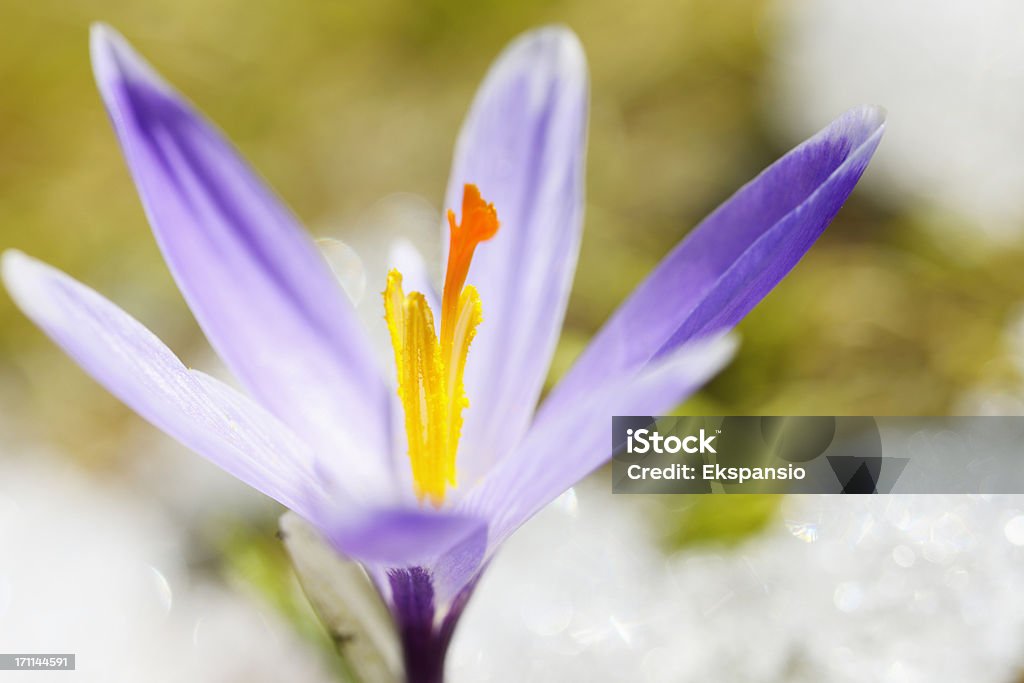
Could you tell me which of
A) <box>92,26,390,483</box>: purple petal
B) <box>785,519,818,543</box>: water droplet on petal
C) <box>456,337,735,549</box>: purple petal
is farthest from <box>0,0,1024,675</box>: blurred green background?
<box>456,337,735,549</box>: purple petal

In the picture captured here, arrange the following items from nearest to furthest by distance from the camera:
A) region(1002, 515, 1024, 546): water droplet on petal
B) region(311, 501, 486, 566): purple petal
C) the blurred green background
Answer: region(311, 501, 486, 566): purple petal
region(1002, 515, 1024, 546): water droplet on petal
the blurred green background

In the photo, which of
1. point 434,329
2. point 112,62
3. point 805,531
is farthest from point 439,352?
point 805,531

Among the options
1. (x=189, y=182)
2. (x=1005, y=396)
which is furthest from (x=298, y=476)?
(x=1005, y=396)

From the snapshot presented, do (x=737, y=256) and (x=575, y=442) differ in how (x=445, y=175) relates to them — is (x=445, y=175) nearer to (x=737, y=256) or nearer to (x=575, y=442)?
(x=737, y=256)

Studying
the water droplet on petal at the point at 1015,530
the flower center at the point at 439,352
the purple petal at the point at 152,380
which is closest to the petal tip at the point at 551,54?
the flower center at the point at 439,352

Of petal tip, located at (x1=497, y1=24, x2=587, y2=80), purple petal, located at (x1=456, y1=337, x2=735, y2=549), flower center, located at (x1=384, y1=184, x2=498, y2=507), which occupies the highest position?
petal tip, located at (x1=497, y1=24, x2=587, y2=80)

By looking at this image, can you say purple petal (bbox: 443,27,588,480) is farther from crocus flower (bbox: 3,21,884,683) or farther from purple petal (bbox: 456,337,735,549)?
purple petal (bbox: 456,337,735,549)
